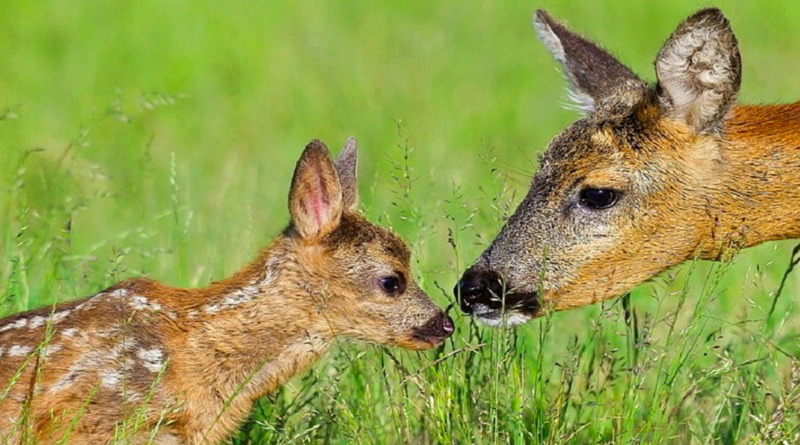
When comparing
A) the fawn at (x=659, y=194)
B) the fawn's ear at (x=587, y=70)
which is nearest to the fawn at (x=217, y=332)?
the fawn at (x=659, y=194)

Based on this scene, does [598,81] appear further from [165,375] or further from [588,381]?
[165,375]

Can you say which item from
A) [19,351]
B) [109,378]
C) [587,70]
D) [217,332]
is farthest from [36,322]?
[587,70]

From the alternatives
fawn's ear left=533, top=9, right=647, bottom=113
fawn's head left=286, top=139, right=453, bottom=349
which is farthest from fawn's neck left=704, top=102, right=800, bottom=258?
fawn's head left=286, top=139, right=453, bottom=349

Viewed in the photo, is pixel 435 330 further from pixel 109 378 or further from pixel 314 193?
pixel 109 378

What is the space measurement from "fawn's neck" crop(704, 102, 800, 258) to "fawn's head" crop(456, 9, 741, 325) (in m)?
0.05

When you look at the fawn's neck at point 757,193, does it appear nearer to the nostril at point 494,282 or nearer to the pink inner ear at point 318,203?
the nostril at point 494,282

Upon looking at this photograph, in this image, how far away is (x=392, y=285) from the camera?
23.8ft

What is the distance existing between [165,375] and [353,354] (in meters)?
0.99

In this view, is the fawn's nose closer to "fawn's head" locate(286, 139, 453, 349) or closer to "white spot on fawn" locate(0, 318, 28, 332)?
"fawn's head" locate(286, 139, 453, 349)

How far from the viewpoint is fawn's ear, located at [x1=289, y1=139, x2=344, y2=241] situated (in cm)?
712

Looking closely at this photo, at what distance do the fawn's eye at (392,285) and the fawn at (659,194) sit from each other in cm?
39

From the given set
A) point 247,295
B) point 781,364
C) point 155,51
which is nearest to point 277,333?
point 247,295

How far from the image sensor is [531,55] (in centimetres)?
1628

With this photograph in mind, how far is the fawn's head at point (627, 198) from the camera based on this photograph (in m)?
6.95
